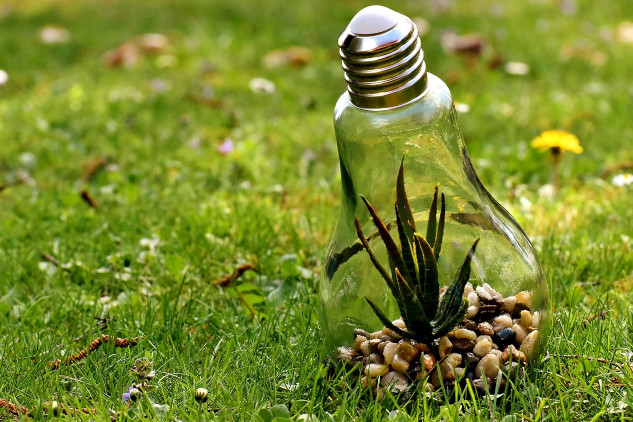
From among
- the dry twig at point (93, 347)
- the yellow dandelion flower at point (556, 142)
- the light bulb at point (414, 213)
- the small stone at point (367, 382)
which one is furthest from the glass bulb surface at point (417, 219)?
the yellow dandelion flower at point (556, 142)

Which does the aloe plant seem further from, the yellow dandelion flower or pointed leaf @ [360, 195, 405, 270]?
the yellow dandelion flower

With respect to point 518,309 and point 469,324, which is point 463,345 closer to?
point 469,324

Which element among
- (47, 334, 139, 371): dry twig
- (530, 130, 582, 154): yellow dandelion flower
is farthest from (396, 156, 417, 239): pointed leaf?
(530, 130, 582, 154): yellow dandelion flower

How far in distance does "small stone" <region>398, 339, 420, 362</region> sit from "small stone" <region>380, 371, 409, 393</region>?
43 millimetres

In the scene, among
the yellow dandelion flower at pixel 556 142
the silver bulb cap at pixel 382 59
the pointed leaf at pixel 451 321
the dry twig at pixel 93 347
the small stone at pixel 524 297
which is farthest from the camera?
the yellow dandelion flower at pixel 556 142

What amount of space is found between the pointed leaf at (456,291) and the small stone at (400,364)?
118mm

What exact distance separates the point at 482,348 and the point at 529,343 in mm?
114

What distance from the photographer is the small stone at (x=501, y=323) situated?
5.64ft

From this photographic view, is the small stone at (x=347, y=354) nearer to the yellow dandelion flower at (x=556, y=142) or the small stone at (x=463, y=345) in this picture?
the small stone at (x=463, y=345)

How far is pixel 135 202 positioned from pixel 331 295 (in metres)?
1.59

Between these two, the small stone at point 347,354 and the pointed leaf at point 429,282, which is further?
the small stone at point 347,354

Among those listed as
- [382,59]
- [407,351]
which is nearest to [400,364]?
[407,351]

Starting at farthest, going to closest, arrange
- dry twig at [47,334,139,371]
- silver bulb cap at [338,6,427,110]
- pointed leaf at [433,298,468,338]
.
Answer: dry twig at [47,334,139,371], pointed leaf at [433,298,468,338], silver bulb cap at [338,6,427,110]

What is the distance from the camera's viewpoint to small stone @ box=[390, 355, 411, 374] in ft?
5.50
